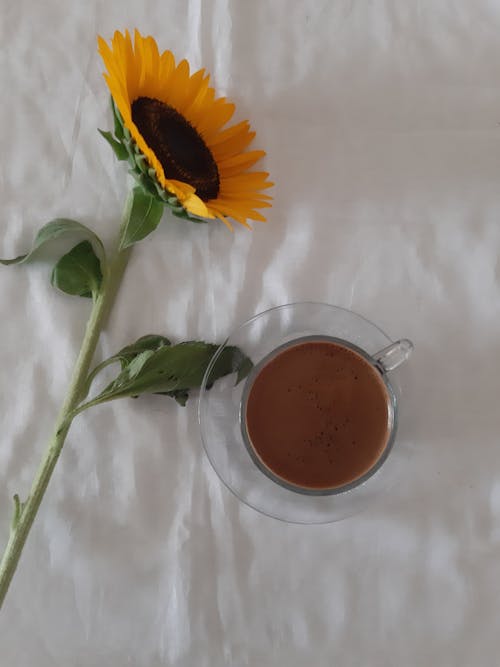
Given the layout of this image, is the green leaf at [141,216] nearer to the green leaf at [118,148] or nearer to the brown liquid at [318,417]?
the green leaf at [118,148]

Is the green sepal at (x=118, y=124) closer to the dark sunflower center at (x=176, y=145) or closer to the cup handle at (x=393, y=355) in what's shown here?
the dark sunflower center at (x=176, y=145)

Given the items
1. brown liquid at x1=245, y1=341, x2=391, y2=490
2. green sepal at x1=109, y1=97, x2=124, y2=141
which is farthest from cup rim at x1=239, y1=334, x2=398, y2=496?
green sepal at x1=109, y1=97, x2=124, y2=141

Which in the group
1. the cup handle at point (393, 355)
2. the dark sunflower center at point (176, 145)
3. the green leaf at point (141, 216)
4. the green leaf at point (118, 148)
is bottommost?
the cup handle at point (393, 355)

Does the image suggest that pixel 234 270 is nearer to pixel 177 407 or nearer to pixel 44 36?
pixel 177 407

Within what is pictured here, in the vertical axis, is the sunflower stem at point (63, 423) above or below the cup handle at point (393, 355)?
below

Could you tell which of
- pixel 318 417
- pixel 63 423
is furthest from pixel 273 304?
pixel 63 423

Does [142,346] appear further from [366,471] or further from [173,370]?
[366,471]

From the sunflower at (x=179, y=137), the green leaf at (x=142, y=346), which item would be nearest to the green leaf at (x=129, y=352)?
the green leaf at (x=142, y=346)

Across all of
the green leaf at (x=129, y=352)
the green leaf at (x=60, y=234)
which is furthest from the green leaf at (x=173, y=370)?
the green leaf at (x=60, y=234)

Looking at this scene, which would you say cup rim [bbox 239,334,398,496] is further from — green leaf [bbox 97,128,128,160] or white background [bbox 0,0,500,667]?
green leaf [bbox 97,128,128,160]
